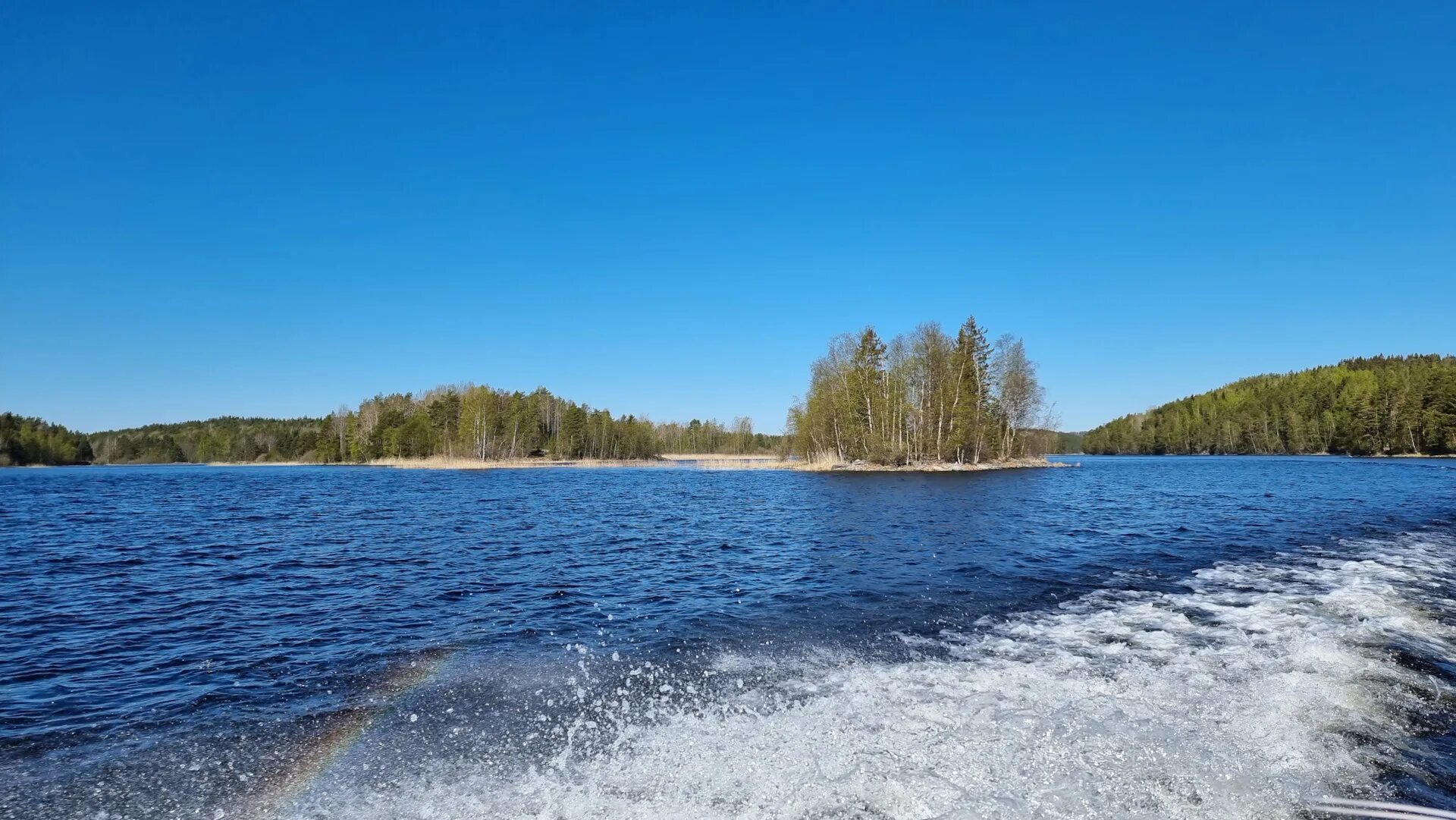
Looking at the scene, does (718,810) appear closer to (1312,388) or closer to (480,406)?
(480,406)

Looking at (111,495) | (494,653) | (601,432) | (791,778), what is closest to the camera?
(791,778)

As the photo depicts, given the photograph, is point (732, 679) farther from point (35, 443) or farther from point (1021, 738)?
point (35, 443)

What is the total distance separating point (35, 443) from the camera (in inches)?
5536

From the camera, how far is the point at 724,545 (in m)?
21.7

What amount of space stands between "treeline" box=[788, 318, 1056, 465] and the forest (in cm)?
2791

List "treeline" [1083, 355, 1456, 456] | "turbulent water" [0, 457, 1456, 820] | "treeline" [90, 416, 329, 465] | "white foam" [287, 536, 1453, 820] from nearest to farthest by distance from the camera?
"white foam" [287, 536, 1453, 820] → "turbulent water" [0, 457, 1456, 820] → "treeline" [1083, 355, 1456, 456] → "treeline" [90, 416, 329, 465]

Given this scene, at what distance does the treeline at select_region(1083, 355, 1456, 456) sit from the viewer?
105 m

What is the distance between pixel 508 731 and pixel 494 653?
3188mm

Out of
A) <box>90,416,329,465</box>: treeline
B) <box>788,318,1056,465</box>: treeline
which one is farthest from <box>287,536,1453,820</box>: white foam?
<box>90,416,329,465</box>: treeline

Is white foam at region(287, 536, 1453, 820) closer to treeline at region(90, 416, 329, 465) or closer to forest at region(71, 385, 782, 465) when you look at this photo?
forest at region(71, 385, 782, 465)

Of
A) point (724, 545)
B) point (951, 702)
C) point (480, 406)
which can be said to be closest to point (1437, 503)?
point (724, 545)

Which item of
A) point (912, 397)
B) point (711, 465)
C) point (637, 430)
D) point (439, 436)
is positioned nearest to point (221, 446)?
point (439, 436)

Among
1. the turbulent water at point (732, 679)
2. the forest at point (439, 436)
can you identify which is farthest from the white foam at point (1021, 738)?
the forest at point (439, 436)

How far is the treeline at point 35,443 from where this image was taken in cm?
13512
